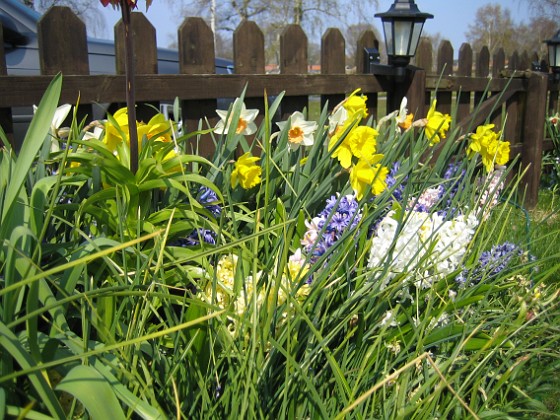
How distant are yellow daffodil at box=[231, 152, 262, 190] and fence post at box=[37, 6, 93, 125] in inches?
36.2

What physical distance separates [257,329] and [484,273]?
63 centimetres

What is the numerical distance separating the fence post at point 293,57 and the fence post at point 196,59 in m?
0.47

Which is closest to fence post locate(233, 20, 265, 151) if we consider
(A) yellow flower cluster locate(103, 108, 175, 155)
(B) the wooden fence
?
(B) the wooden fence

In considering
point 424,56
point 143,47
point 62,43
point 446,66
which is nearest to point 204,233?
point 62,43

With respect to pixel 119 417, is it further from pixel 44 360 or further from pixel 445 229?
pixel 445 229

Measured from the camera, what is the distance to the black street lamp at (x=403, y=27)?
3.26 meters

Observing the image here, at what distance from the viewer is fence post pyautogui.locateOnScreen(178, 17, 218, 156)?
8.46ft

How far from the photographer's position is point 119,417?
81 cm

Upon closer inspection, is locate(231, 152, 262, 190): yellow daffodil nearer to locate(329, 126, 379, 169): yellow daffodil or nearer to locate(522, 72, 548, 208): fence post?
locate(329, 126, 379, 169): yellow daffodil

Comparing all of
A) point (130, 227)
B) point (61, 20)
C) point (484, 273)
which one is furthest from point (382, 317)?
point (61, 20)

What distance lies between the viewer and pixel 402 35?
10.8ft

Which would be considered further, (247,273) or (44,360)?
(247,273)

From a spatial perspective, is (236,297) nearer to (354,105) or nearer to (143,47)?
(354,105)

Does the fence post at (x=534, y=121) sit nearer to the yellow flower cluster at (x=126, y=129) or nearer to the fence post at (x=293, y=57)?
the fence post at (x=293, y=57)
